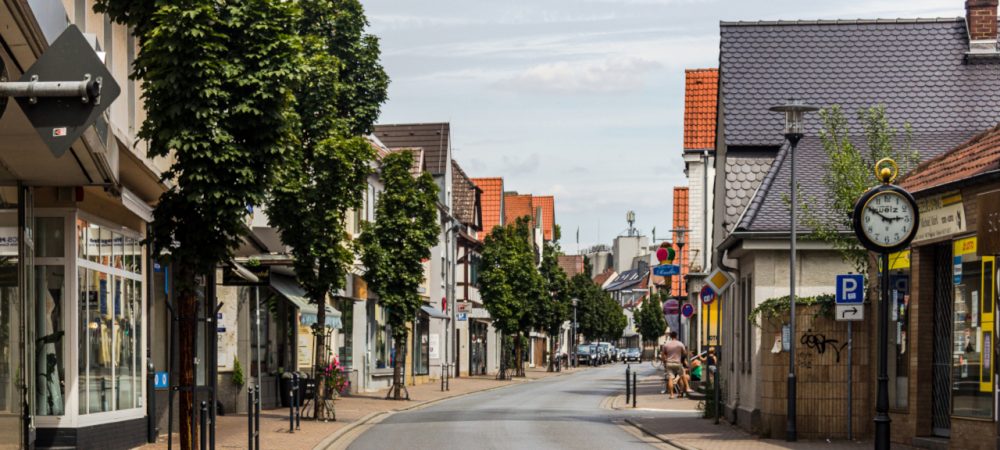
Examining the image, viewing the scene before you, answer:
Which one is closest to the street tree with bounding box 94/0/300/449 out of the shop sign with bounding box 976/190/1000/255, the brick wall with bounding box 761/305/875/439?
the shop sign with bounding box 976/190/1000/255

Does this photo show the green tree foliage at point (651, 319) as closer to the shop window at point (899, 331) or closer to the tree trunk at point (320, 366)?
the tree trunk at point (320, 366)

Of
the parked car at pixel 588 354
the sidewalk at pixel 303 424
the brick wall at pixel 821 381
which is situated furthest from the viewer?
the parked car at pixel 588 354

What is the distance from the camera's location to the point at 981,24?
3212 centimetres

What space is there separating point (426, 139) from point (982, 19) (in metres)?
36.1

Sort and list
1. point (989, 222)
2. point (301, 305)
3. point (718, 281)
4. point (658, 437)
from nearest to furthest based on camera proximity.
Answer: point (989, 222), point (658, 437), point (718, 281), point (301, 305)

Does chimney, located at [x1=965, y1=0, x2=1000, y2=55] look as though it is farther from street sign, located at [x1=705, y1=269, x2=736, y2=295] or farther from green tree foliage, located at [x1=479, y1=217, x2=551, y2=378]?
green tree foliage, located at [x1=479, y1=217, x2=551, y2=378]

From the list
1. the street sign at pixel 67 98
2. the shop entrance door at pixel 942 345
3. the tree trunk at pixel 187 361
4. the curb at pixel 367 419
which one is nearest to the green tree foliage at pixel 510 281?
the curb at pixel 367 419

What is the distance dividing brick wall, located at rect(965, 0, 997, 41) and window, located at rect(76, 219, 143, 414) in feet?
62.9

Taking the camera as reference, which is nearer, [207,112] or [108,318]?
[207,112]

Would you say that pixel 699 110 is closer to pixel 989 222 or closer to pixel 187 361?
pixel 989 222

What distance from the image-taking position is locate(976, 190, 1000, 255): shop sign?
1556 cm

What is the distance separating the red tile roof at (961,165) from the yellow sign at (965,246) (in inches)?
31.5

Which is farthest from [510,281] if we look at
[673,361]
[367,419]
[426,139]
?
[367,419]

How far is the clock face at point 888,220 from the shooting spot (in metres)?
14.9
